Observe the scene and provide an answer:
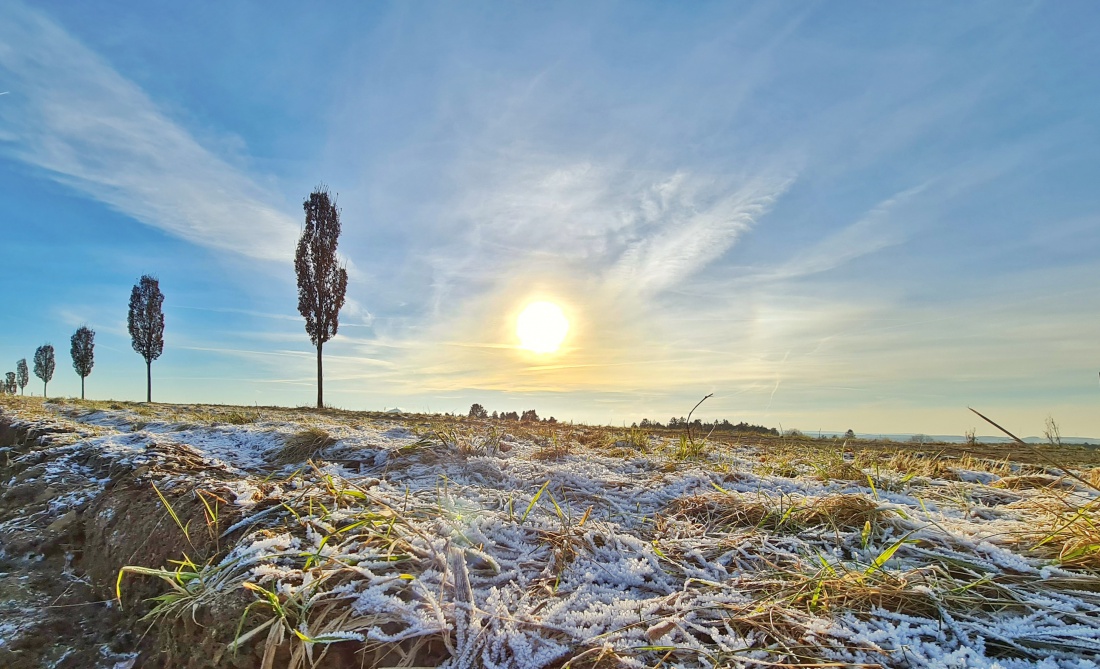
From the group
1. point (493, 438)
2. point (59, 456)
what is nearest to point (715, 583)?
point (493, 438)

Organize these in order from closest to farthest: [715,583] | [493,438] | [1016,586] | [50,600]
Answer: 1. [1016,586]
2. [715,583]
3. [50,600]
4. [493,438]

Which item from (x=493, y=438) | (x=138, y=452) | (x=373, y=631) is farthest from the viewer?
(x=493, y=438)

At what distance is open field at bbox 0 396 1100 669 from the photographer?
1.50 m

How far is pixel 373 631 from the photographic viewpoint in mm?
1545

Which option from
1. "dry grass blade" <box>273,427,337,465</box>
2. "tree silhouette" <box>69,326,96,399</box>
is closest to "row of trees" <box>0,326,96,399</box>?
"tree silhouette" <box>69,326,96,399</box>

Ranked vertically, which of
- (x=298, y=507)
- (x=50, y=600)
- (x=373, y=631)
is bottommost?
(x=50, y=600)

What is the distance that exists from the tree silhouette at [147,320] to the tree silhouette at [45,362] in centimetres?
2875

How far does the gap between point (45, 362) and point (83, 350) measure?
1526cm

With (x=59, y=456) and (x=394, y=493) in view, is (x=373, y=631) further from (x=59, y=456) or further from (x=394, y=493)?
(x=59, y=456)

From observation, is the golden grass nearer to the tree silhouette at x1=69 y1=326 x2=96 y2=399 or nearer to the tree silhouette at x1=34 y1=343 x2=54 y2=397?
the tree silhouette at x1=69 y1=326 x2=96 y2=399

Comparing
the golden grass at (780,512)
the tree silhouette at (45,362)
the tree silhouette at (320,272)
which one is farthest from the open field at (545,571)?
the tree silhouette at (45,362)

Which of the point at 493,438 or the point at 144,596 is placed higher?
the point at 493,438

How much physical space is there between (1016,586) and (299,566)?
2.58 metres

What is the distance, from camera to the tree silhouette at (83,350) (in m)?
42.2
